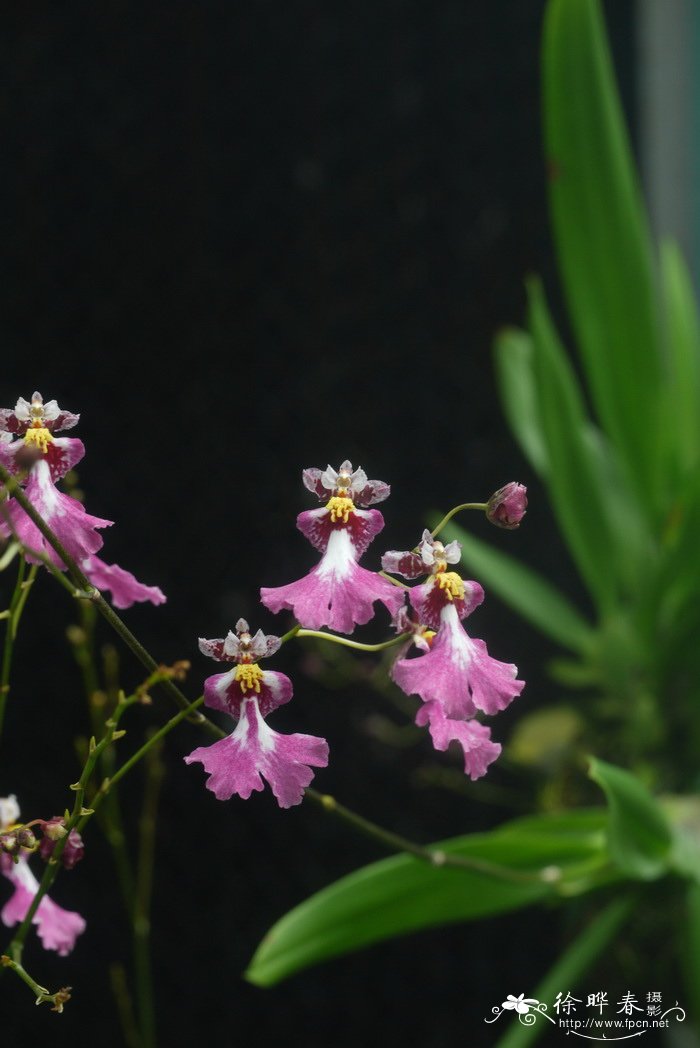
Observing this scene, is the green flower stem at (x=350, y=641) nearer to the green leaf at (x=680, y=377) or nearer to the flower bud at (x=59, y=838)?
the flower bud at (x=59, y=838)

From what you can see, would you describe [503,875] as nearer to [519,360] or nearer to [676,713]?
[676,713]

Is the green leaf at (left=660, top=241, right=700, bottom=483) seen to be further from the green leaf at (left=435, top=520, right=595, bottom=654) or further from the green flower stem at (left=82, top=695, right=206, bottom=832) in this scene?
the green flower stem at (left=82, top=695, right=206, bottom=832)

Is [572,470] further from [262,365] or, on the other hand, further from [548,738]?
[262,365]

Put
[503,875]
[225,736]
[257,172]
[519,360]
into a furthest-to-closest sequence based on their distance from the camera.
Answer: [257,172], [519,360], [503,875], [225,736]

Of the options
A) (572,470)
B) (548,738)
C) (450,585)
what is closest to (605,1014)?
(548,738)

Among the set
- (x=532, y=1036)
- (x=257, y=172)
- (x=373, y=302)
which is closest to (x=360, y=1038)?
(x=532, y=1036)

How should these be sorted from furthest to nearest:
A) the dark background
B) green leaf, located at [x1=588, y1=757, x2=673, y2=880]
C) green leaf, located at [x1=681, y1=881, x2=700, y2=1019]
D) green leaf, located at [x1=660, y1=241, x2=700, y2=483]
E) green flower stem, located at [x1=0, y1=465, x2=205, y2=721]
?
the dark background, green leaf, located at [x1=660, y1=241, x2=700, y2=483], green leaf, located at [x1=681, y1=881, x2=700, y2=1019], green leaf, located at [x1=588, y1=757, x2=673, y2=880], green flower stem, located at [x1=0, y1=465, x2=205, y2=721]

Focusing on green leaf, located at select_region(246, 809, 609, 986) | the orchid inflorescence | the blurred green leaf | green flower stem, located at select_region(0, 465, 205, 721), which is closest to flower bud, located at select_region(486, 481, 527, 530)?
the orchid inflorescence

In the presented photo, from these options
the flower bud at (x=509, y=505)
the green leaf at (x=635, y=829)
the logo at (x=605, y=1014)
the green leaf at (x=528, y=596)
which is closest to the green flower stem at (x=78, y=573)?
the flower bud at (x=509, y=505)
